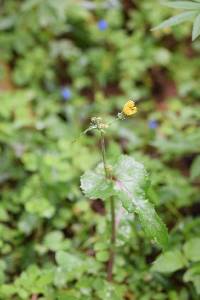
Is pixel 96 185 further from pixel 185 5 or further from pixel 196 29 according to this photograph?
pixel 185 5

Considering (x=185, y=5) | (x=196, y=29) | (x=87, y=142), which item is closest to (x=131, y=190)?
(x=196, y=29)

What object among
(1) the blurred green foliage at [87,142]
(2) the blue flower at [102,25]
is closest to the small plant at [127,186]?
(1) the blurred green foliage at [87,142]

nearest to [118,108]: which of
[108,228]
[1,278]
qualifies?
[108,228]

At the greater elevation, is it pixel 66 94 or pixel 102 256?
pixel 66 94

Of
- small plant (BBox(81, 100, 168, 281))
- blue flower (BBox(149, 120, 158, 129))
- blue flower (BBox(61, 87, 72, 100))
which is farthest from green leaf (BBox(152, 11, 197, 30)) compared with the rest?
blue flower (BBox(61, 87, 72, 100))

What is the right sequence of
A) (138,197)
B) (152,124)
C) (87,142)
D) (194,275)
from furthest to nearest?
(152,124), (87,142), (194,275), (138,197)

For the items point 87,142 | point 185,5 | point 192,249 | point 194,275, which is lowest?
point 194,275
